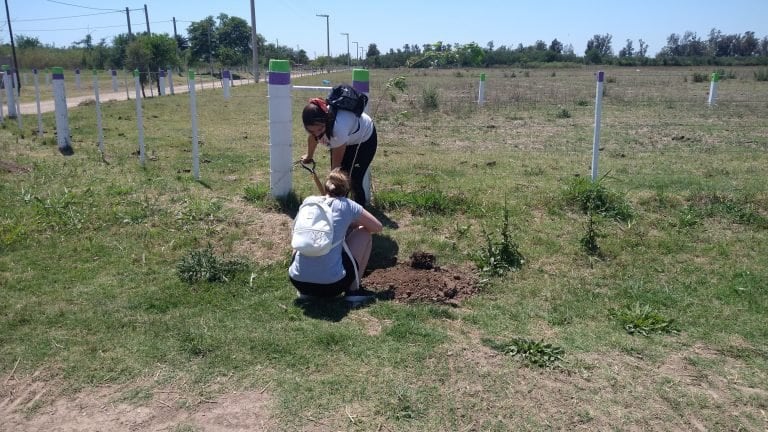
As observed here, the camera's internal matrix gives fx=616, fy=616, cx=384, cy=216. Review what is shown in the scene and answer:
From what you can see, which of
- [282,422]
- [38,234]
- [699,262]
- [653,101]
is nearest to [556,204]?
[699,262]

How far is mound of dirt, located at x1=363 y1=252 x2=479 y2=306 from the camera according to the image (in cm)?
471

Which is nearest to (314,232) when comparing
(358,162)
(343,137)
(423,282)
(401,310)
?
(401,310)

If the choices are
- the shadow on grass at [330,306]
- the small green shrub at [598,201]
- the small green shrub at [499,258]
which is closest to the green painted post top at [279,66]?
the small green shrub at [499,258]

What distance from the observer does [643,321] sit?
425cm

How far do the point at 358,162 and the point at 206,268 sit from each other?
1.95 metres

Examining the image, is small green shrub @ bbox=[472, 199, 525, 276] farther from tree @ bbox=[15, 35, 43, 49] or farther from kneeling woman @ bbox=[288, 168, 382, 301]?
tree @ bbox=[15, 35, 43, 49]

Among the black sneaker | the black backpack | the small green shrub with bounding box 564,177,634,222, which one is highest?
the black backpack

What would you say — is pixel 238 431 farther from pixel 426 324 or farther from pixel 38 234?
pixel 38 234

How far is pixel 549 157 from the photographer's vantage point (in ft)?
33.8

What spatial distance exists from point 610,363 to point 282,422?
1982mm

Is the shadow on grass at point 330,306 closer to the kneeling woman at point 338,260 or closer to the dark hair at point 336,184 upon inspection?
the kneeling woman at point 338,260

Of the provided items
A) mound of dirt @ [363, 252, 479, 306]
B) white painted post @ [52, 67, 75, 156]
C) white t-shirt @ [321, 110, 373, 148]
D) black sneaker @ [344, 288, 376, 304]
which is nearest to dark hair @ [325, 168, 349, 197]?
black sneaker @ [344, 288, 376, 304]

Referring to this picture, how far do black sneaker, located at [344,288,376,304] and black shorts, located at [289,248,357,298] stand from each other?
0.35 feet

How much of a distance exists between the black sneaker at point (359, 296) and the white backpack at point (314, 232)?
48 centimetres
